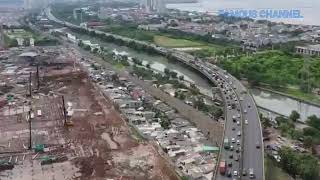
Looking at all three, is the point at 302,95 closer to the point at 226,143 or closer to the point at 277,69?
the point at 277,69

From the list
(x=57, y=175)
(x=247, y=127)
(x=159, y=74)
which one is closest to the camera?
(x=57, y=175)

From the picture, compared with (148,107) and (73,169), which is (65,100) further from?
(73,169)


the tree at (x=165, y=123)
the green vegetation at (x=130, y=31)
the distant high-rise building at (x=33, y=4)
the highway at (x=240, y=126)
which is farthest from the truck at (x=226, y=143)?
the distant high-rise building at (x=33, y=4)

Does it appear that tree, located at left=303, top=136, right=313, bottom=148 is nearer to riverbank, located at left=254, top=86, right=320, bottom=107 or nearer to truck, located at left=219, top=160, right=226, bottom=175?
truck, located at left=219, top=160, right=226, bottom=175

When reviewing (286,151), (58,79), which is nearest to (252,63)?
(58,79)

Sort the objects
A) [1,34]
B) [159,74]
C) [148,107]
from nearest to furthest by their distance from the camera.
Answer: [148,107] → [159,74] → [1,34]

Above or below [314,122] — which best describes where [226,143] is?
above

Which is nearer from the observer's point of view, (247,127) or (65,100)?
(247,127)

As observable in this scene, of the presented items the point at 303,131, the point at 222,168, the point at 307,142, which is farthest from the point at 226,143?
the point at 303,131
